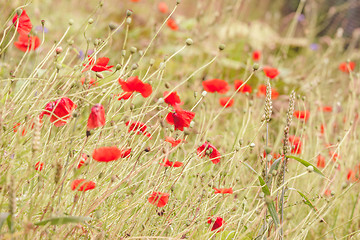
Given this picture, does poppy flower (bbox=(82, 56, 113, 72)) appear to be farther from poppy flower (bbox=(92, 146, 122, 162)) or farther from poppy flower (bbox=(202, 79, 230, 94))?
poppy flower (bbox=(202, 79, 230, 94))

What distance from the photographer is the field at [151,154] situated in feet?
3.92

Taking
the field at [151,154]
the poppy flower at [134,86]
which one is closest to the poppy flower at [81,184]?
the field at [151,154]

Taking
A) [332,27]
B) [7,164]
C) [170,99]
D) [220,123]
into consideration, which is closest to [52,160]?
[7,164]

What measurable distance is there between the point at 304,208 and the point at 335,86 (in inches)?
93.4

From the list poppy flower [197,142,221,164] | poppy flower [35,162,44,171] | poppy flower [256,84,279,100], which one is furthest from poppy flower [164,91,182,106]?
poppy flower [256,84,279,100]

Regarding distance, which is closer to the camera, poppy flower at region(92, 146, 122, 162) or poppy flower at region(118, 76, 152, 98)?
poppy flower at region(92, 146, 122, 162)

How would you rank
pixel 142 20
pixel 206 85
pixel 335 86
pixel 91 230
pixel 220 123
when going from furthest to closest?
pixel 142 20 < pixel 335 86 < pixel 220 123 < pixel 206 85 < pixel 91 230

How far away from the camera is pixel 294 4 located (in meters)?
7.55

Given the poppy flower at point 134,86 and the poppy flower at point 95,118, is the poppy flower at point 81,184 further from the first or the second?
the poppy flower at point 134,86

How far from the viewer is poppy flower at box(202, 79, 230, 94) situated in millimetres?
1785

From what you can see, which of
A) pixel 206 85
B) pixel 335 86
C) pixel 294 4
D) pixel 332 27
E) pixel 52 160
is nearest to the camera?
pixel 52 160

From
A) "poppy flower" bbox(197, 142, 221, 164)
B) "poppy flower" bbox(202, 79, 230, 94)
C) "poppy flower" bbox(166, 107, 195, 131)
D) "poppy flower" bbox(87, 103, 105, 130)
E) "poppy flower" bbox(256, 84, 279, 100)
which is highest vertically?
"poppy flower" bbox(87, 103, 105, 130)

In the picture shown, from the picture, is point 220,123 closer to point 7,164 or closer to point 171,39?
point 171,39

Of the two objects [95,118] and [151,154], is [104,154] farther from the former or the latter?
[151,154]
